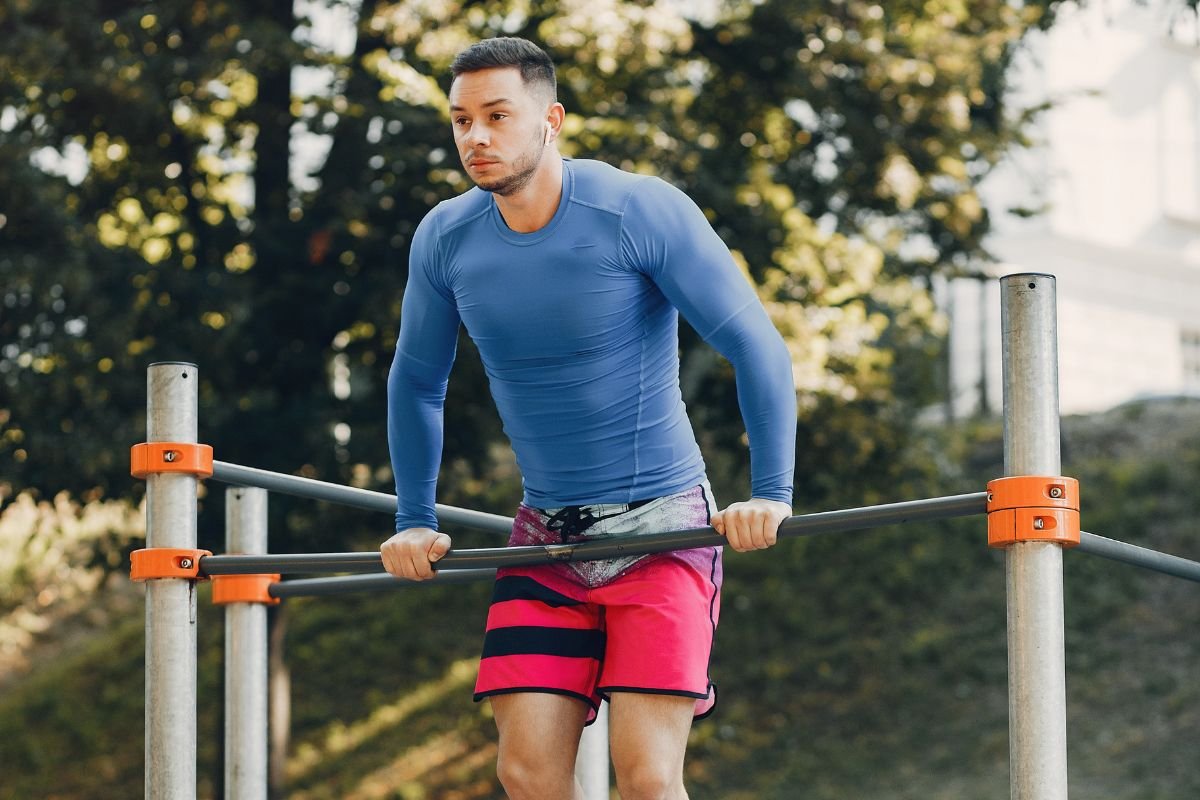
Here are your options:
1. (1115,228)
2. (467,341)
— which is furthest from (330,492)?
(1115,228)

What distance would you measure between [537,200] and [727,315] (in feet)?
1.26

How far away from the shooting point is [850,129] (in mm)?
8859

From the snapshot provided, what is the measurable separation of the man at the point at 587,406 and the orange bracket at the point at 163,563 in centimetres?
51

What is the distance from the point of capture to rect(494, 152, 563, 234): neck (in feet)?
9.23

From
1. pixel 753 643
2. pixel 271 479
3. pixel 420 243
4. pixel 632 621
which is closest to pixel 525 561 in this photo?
pixel 632 621

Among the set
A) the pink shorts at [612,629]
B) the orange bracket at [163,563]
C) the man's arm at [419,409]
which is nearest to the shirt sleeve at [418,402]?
the man's arm at [419,409]

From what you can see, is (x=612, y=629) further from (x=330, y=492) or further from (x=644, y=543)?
(x=330, y=492)

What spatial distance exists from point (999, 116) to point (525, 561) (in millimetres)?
7420

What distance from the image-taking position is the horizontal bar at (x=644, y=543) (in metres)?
2.70

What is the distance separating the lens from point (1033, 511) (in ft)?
8.68

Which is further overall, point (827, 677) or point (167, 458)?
point (827, 677)

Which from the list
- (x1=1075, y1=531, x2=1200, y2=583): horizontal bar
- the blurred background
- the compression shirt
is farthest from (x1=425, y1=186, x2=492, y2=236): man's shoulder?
the blurred background

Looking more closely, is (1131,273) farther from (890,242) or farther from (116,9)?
(116,9)

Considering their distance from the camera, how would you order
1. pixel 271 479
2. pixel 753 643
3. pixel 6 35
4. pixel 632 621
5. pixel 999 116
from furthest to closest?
pixel 753 643, pixel 999 116, pixel 6 35, pixel 271 479, pixel 632 621
